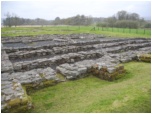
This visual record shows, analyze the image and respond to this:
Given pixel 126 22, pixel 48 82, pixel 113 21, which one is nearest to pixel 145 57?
pixel 48 82

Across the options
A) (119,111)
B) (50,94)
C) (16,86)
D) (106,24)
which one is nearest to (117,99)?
(119,111)

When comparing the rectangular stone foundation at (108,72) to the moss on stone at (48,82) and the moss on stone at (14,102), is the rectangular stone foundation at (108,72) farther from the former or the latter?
the moss on stone at (14,102)

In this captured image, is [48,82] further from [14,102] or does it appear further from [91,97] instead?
[14,102]

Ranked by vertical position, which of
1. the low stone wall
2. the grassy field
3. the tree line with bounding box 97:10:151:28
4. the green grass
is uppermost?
the tree line with bounding box 97:10:151:28

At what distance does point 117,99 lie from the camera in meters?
5.96

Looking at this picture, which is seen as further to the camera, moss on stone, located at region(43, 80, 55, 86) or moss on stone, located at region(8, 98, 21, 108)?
moss on stone, located at region(43, 80, 55, 86)

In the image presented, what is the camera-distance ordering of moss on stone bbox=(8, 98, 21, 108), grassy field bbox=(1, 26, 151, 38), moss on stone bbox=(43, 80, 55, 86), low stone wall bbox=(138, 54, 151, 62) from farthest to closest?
grassy field bbox=(1, 26, 151, 38) → low stone wall bbox=(138, 54, 151, 62) → moss on stone bbox=(43, 80, 55, 86) → moss on stone bbox=(8, 98, 21, 108)

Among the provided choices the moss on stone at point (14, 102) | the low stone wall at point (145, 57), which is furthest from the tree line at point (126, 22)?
the moss on stone at point (14, 102)

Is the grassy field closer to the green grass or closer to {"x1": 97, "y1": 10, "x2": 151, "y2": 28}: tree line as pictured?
{"x1": 97, "y1": 10, "x2": 151, "y2": 28}: tree line

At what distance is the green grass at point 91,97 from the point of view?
5541mm

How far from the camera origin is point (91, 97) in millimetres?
6871

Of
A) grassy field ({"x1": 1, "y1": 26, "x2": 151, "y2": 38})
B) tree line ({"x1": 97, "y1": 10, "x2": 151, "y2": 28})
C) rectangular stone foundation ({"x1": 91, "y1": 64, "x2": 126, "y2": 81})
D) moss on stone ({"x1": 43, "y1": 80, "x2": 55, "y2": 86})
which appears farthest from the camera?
tree line ({"x1": 97, "y1": 10, "x2": 151, "y2": 28})

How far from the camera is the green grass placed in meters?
5.54

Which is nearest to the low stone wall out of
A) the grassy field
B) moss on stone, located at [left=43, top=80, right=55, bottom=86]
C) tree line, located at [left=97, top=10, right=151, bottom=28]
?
moss on stone, located at [left=43, top=80, right=55, bottom=86]
